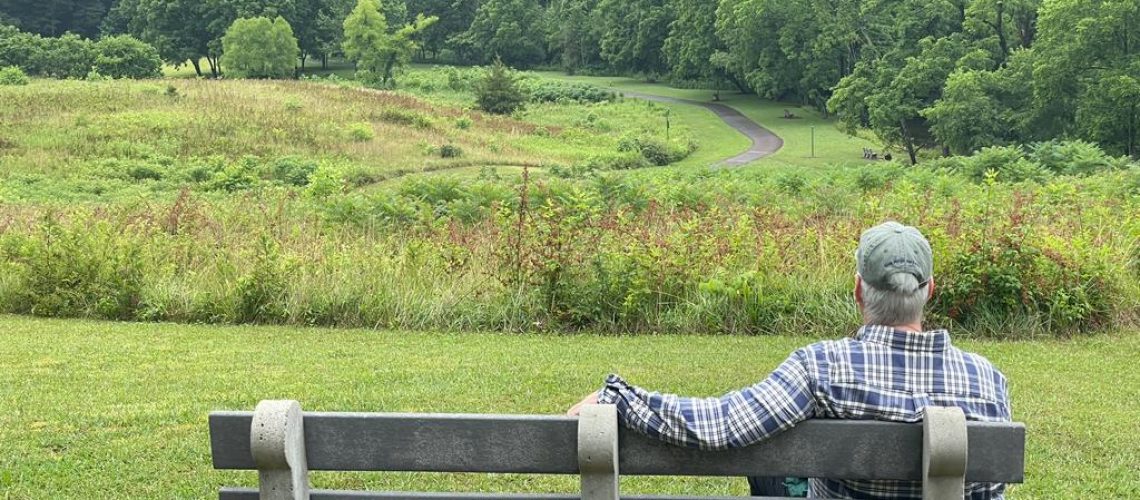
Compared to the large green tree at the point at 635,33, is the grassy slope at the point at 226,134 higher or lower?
lower

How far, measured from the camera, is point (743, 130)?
60250 millimetres

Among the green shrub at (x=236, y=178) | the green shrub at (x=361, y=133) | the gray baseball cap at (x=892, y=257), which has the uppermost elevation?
the gray baseball cap at (x=892, y=257)

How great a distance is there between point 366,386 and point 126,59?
65399 millimetres

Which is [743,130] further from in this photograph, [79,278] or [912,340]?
[912,340]

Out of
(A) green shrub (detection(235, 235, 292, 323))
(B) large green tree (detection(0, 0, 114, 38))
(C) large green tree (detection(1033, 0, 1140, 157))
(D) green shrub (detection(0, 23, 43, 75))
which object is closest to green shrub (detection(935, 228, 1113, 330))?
(A) green shrub (detection(235, 235, 292, 323))

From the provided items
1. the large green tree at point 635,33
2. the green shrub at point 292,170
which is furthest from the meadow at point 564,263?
the large green tree at point 635,33

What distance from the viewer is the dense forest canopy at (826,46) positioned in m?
43.5

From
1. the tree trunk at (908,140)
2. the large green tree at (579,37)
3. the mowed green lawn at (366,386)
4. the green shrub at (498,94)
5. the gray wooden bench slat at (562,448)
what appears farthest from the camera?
the large green tree at (579,37)

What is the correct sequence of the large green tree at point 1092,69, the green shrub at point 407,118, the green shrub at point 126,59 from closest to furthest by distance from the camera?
1. the large green tree at point 1092,69
2. the green shrub at point 407,118
3. the green shrub at point 126,59

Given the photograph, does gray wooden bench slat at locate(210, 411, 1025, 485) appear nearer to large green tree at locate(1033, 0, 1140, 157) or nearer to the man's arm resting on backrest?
the man's arm resting on backrest

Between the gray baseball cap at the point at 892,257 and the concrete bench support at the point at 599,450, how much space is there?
0.82 metres

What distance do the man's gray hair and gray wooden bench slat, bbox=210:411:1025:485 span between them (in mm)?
375

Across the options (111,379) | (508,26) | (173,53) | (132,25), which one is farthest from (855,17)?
(111,379)

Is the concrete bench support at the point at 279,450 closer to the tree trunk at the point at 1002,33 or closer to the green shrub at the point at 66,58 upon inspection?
the tree trunk at the point at 1002,33
